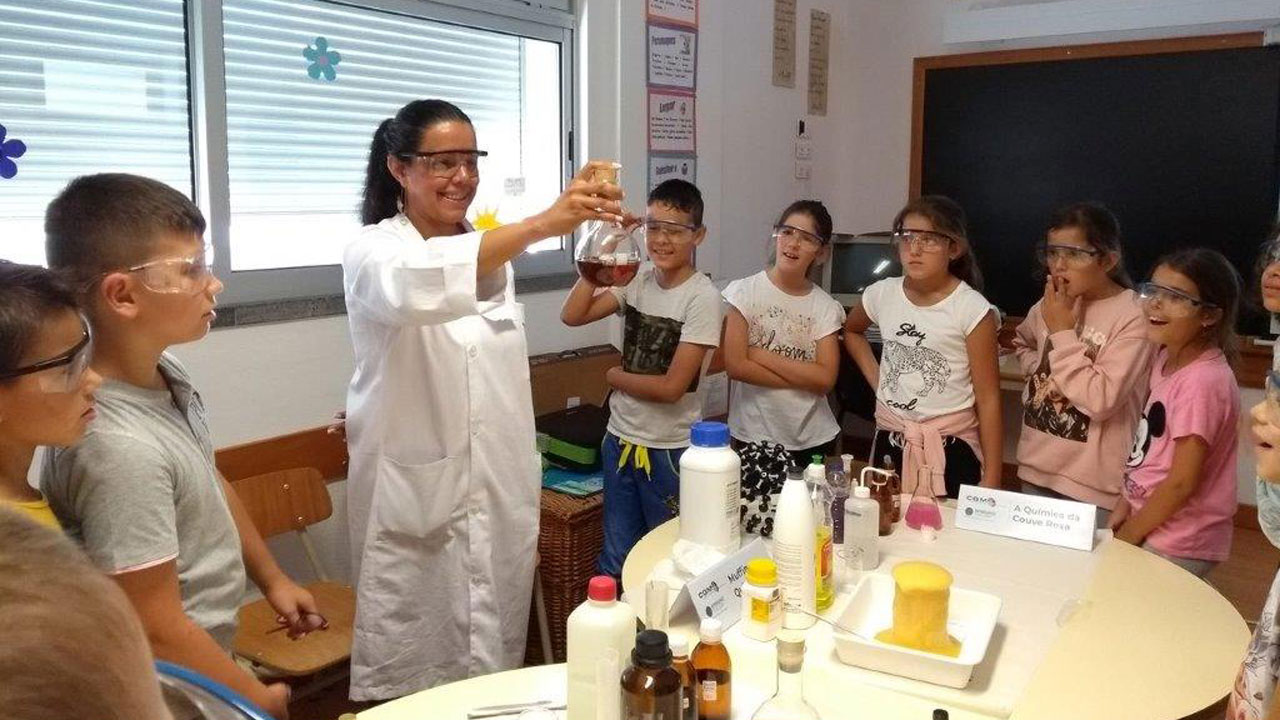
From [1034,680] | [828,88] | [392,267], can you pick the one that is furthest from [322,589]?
[828,88]

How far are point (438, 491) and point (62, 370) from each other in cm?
95

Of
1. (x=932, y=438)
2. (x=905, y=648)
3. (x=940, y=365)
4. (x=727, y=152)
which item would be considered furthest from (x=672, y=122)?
(x=905, y=648)

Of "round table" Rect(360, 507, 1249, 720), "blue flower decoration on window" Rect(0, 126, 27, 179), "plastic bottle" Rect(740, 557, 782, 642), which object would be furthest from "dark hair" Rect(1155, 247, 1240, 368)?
"blue flower decoration on window" Rect(0, 126, 27, 179)

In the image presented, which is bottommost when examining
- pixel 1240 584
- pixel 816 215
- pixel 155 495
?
pixel 1240 584

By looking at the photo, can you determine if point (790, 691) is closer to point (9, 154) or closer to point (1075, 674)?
point (1075, 674)

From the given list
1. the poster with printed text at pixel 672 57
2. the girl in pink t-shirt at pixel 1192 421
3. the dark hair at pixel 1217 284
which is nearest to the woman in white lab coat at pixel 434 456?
the girl in pink t-shirt at pixel 1192 421

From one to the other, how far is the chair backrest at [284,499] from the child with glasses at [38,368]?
1213mm

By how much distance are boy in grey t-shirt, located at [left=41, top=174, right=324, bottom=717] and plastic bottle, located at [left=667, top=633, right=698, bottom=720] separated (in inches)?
23.6

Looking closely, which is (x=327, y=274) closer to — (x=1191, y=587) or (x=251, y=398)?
(x=251, y=398)

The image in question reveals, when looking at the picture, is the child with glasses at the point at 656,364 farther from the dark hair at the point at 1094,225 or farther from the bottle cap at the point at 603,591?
the bottle cap at the point at 603,591

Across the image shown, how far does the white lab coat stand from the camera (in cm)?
200

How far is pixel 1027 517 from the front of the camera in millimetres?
1940

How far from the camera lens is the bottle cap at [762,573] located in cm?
136

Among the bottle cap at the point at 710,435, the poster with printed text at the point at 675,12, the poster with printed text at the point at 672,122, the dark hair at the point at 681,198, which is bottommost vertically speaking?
the bottle cap at the point at 710,435
